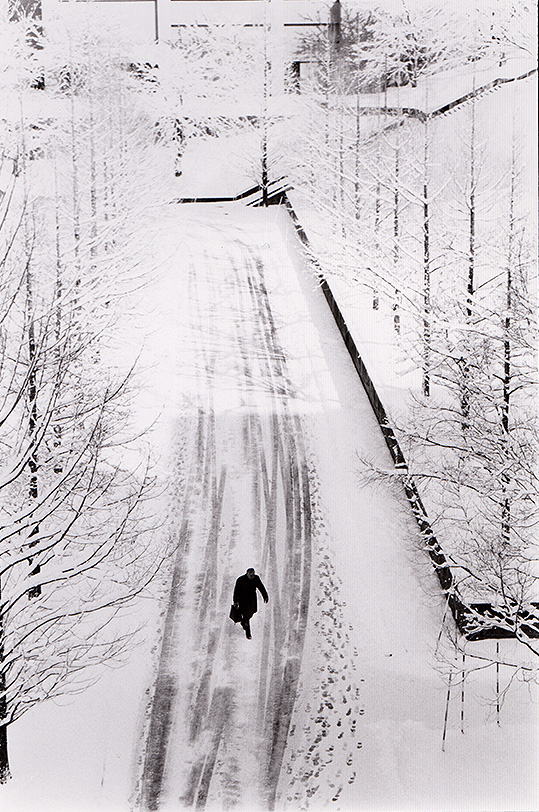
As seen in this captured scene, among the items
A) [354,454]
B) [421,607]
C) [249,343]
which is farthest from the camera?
[249,343]

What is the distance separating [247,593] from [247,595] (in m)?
0.03

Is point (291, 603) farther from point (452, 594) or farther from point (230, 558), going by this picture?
point (452, 594)

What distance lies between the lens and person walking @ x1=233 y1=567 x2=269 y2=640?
13.8m

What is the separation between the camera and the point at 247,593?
45.7 feet

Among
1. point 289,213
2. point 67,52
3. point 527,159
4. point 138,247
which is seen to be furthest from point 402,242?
point 67,52

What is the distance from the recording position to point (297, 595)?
609 inches

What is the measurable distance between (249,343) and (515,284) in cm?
872

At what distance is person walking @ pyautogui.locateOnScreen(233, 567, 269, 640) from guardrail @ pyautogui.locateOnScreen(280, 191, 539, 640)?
9.60 feet

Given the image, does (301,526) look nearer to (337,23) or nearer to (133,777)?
(133,777)

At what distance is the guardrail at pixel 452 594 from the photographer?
12727mm

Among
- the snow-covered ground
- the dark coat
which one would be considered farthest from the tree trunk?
the dark coat

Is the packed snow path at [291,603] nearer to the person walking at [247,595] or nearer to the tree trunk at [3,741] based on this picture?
the person walking at [247,595]

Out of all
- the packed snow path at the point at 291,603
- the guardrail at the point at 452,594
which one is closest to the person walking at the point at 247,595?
the packed snow path at the point at 291,603

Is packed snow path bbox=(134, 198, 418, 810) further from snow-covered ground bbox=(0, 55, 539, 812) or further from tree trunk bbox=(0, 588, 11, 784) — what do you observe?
tree trunk bbox=(0, 588, 11, 784)
